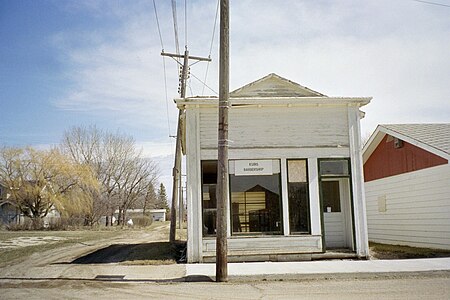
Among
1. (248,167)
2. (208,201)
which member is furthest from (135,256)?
(248,167)

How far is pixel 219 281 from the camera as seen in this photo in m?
10.1

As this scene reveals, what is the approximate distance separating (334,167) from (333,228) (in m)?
2.35

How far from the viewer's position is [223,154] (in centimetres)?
1062

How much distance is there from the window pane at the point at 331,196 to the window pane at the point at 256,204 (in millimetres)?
2166

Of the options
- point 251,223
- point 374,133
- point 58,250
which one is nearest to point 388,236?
point 374,133

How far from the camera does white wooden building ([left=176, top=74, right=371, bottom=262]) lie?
13.2 m

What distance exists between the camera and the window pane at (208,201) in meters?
13.2

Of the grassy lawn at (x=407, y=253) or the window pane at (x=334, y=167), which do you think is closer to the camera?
the grassy lawn at (x=407, y=253)

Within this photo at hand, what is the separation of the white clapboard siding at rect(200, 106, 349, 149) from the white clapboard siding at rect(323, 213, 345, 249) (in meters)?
2.62

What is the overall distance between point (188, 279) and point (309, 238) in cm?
451

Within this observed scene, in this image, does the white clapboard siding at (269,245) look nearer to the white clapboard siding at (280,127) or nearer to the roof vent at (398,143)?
the white clapboard siding at (280,127)

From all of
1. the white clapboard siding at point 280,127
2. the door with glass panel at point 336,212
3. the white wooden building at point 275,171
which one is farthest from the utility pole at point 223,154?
the door with glass panel at point 336,212

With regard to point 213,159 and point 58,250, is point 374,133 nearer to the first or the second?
point 213,159

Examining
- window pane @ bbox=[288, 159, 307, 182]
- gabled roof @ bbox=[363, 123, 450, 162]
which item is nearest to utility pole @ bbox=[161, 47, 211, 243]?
window pane @ bbox=[288, 159, 307, 182]
